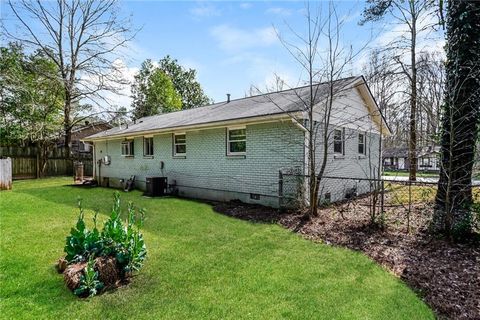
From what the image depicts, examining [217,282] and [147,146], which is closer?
[217,282]

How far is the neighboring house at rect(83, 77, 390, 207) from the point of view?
9016 mm

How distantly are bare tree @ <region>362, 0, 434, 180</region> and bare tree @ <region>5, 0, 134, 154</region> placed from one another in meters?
16.4

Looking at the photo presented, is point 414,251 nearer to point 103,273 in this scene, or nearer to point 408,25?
point 103,273

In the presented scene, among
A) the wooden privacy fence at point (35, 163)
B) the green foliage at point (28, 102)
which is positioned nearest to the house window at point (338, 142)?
the green foliage at point (28, 102)

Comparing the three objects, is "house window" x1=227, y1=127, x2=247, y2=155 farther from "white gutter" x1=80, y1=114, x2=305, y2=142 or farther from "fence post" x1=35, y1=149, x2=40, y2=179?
"fence post" x1=35, y1=149, x2=40, y2=179

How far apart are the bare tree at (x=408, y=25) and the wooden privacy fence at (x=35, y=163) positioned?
21.2 metres

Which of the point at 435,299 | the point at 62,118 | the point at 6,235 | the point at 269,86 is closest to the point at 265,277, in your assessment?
the point at 435,299

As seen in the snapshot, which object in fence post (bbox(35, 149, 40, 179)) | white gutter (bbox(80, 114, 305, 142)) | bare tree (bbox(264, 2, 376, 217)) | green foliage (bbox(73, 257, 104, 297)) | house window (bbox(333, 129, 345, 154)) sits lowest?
green foliage (bbox(73, 257, 104, 297))

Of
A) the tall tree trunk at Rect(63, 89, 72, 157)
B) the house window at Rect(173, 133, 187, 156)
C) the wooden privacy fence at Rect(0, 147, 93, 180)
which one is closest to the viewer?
the house window at Rect(173, 133, 187, 156)

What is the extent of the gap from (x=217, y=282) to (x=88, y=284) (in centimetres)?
161

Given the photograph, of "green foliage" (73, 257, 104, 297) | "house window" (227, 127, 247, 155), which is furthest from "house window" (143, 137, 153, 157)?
"green foliage" (73, 257, 104, 297)

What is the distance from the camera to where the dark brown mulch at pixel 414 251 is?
3.79 meters

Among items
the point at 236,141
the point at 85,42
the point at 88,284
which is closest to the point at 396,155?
the point at 236,141

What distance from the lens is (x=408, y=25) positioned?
47.2 feet
